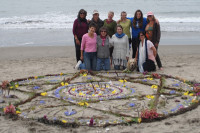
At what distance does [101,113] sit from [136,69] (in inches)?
151

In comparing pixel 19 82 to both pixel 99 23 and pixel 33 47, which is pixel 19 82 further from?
pixel 33 47

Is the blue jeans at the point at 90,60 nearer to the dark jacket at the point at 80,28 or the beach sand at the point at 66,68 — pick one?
the beach sand at the point at 66,68

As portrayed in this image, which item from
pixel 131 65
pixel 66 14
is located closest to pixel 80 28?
pixel 131 65

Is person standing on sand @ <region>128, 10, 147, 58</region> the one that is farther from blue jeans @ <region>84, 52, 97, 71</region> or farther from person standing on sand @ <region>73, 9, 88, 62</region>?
person standing on sand @ <region>73, 9, 88, 62</region>

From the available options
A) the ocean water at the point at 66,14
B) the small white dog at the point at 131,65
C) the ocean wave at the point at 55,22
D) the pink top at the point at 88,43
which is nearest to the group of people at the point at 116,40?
the pink top at the point at 88,43

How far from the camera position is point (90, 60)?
29.6 feet

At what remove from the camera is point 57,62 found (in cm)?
1095

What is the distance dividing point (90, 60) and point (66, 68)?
3.55 feet

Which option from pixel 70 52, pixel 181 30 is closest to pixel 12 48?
pixel 70 52

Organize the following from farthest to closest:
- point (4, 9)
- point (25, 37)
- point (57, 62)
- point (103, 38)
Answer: point (4, 9) < point (25, 37) < point (57, 62) < point (103, 38)

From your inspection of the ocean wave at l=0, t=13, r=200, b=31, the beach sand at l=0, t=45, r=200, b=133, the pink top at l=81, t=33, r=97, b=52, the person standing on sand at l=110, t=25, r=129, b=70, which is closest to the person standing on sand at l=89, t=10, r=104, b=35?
the pink top at l=81, t=33, r=97, b=52

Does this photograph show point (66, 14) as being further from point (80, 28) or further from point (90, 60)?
point (90, 60)

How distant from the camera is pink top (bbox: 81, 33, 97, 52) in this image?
864cm

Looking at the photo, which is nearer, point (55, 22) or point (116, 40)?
point (116, 40)
